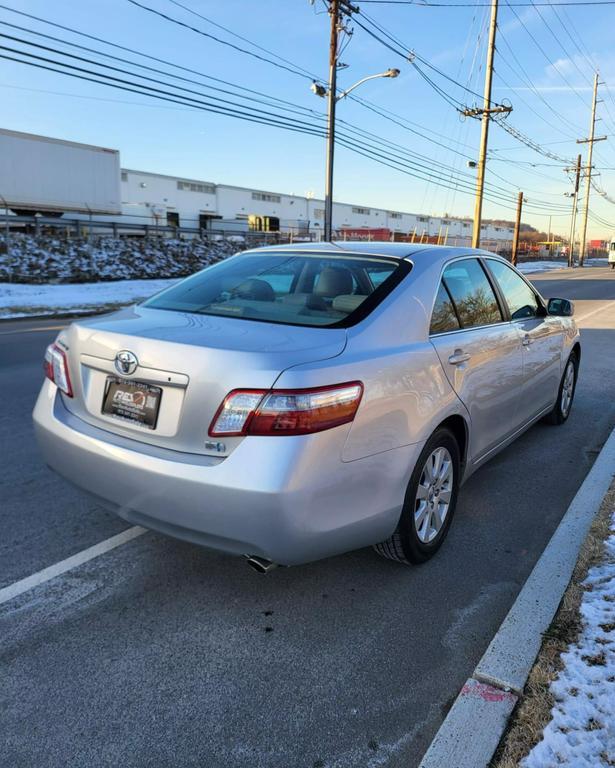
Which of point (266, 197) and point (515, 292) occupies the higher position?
point (266, 197)

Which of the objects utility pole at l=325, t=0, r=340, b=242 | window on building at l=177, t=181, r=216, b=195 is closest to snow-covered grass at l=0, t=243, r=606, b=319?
utility pole at l=325, t=0, r=340, b=242

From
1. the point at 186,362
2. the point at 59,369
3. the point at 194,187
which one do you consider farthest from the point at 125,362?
the point at 194,187

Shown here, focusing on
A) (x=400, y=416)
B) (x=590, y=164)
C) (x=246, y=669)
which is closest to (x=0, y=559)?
(x=246, y=669)

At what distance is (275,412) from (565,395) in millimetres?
4290

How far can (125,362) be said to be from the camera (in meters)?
2.60

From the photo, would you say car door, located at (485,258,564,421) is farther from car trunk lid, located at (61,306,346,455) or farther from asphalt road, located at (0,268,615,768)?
car trunk lid, located at (61,306,346,455)

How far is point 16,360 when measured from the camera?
8367mm

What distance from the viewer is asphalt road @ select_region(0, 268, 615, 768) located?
204cm

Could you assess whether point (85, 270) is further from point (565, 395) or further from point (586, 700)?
point (586, 700)

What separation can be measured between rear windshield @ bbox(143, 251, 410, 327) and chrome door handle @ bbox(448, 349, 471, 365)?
0.50 meters

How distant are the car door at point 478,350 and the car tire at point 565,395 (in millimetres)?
1472

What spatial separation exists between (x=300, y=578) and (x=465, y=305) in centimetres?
182

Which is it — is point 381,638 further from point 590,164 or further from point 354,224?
point 354,224

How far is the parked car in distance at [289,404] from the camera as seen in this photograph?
2.32m
